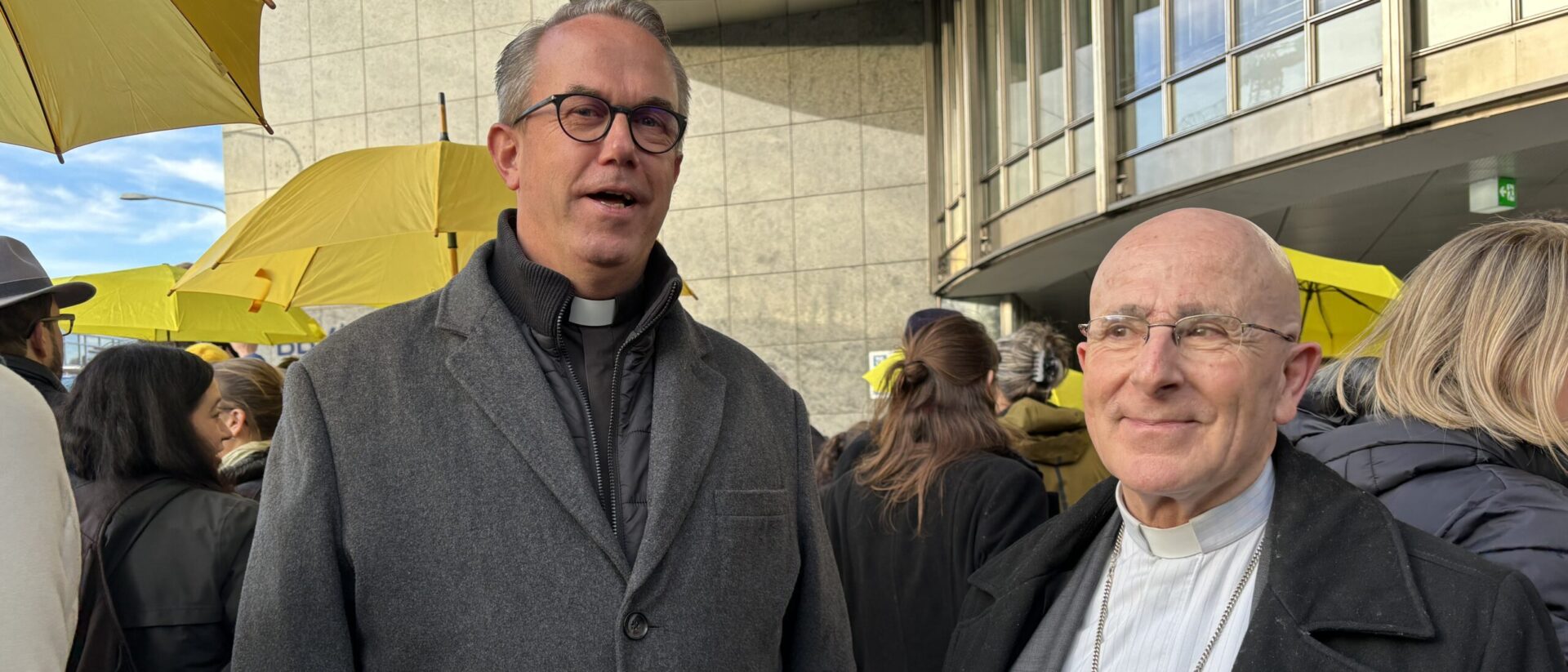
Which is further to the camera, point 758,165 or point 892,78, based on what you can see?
point 758,165

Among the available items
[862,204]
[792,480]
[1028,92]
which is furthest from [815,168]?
[792,480]

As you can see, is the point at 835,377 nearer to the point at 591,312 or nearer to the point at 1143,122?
the point at 1143,122

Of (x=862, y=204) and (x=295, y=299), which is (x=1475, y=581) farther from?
(x=862, y=204)

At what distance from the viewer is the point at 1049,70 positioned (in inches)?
566

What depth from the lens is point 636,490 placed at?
2297mm

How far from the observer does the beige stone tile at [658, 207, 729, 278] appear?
19.8 m

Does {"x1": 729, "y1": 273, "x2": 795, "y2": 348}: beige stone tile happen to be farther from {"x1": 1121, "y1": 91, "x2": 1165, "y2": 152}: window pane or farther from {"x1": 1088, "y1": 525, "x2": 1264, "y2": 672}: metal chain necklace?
{"x1": 1088, "y1": 525, "x2": 1264, "y2": 672}: metal chain necklace

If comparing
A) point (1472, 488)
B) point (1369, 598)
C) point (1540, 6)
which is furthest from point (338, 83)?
point (1369, 598)

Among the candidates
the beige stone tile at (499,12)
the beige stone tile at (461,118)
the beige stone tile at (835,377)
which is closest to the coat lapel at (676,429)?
the beige stone tile at (835,377)

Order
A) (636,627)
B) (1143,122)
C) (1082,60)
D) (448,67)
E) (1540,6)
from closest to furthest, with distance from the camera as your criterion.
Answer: (636,627)
(1540,6)
(1143,122)
(1082,60)
(448,67)

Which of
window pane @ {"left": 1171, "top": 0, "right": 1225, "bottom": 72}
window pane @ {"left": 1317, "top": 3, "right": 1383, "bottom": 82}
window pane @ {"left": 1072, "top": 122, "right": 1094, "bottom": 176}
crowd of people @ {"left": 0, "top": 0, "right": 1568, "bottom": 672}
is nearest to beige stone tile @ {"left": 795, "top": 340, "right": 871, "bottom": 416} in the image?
window pane @ {"left": 1072, "top": 122, "right": 1094, "bottom": 176}

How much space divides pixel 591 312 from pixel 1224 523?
1.19m

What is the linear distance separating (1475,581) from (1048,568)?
2.53 ft

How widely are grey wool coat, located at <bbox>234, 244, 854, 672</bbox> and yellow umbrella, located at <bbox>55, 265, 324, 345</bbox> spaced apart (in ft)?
25.1
